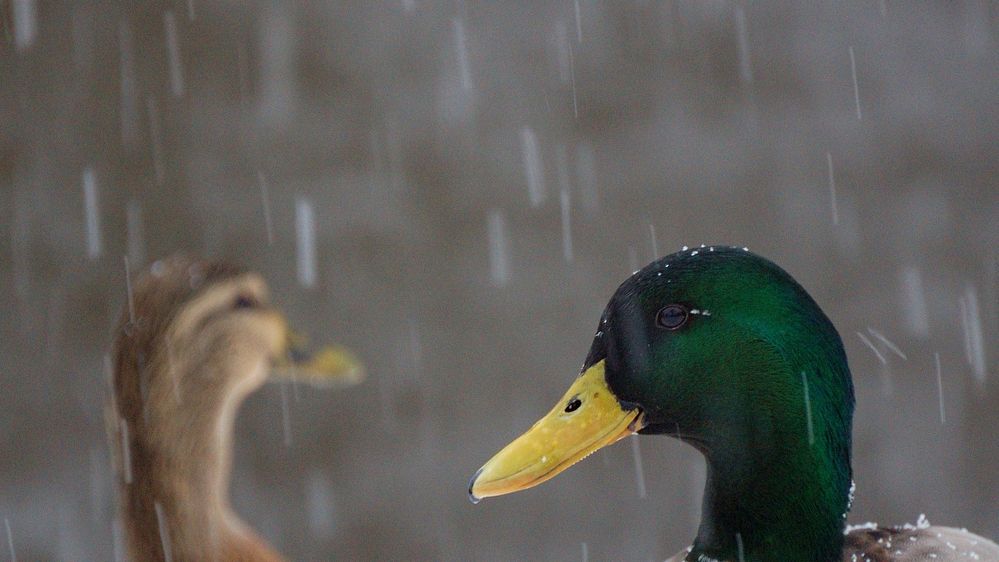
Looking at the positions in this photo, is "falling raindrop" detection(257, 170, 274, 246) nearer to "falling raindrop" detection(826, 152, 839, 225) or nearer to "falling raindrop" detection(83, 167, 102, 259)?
"falling raindrop" detection(83, 167, 102, 259)

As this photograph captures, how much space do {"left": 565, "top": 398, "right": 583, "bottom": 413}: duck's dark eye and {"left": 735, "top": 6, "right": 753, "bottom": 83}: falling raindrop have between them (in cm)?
327

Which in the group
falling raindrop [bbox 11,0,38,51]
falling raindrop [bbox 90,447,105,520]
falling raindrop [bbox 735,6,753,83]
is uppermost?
falling raindrop [bbox 11,0,38,51]

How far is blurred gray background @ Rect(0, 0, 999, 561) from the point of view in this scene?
172 inches

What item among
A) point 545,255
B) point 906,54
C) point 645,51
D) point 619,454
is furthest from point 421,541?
point 906,54

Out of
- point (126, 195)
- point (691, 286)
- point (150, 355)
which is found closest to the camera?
point (691, 286)

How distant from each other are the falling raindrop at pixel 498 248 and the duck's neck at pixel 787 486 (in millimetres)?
3005

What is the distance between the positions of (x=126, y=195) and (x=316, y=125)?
0.81 meters

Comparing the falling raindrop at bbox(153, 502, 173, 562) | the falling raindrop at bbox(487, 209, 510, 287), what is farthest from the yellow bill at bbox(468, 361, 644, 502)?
the falling raindrop at bbox(487, 209, 510, 287)

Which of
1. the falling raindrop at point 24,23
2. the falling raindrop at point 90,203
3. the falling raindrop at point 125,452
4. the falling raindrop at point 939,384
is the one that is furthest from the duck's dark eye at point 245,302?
the falling raindrop at point 939,384

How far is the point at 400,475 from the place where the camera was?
4.49 metres

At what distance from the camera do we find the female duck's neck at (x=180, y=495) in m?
2.34

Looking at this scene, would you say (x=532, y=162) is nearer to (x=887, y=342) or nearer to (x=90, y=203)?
(x=887, y=342)

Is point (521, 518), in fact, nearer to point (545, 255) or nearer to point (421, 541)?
point (421, 541)

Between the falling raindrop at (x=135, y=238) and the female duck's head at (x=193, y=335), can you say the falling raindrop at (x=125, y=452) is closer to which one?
the female duck's head at (x=193, y=335)
